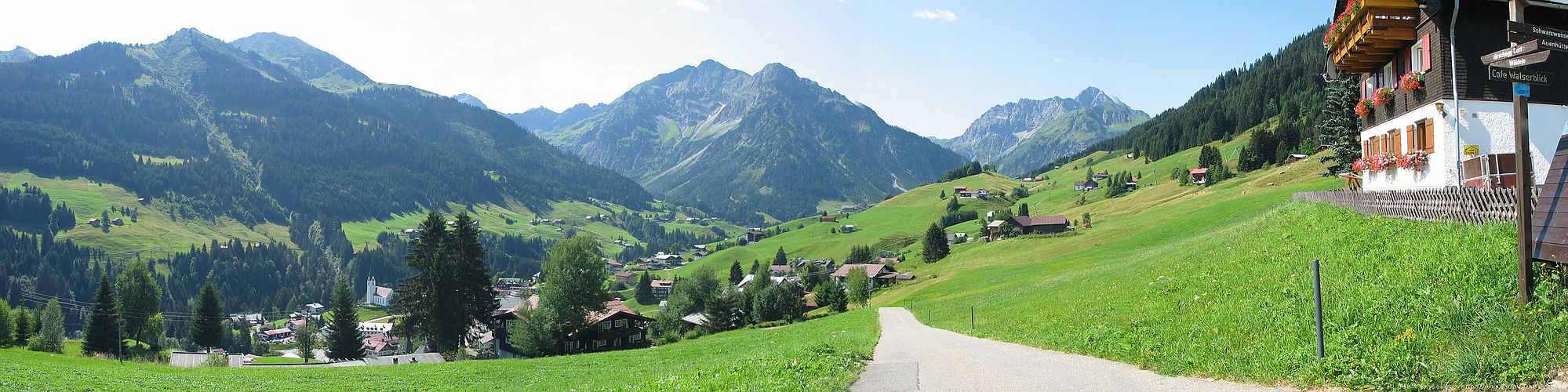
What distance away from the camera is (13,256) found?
193750mm

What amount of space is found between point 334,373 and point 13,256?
779 feet

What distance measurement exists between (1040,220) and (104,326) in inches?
4967

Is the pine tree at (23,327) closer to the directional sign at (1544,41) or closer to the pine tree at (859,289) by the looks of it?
the pine tree at (859,289)

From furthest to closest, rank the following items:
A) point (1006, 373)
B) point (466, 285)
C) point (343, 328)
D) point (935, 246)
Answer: point (935, 246)
point (343, 328)
point (466, 285)
point (1006, 373)

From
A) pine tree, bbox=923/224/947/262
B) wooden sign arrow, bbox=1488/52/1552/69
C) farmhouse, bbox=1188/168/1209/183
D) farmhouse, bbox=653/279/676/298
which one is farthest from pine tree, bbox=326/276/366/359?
farmhouse, bbox=1188/168/1209/183

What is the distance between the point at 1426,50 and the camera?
821 inches

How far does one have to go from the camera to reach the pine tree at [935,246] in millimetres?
122869

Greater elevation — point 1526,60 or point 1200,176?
point 1200,176

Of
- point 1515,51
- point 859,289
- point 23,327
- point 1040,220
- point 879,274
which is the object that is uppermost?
point 1515,51

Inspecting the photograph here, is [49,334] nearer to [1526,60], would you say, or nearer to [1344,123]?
[1526,60]

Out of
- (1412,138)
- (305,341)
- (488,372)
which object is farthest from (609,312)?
(1412,138)

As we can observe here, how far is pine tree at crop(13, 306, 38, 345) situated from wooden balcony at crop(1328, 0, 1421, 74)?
10470cm

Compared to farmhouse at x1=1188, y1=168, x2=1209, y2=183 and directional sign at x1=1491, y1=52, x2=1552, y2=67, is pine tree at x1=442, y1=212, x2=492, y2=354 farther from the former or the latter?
farmhouse at x1=1188, y1=168, x2=1209, y2=183

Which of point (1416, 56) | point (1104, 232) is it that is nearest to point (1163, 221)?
point (1104, 232)
